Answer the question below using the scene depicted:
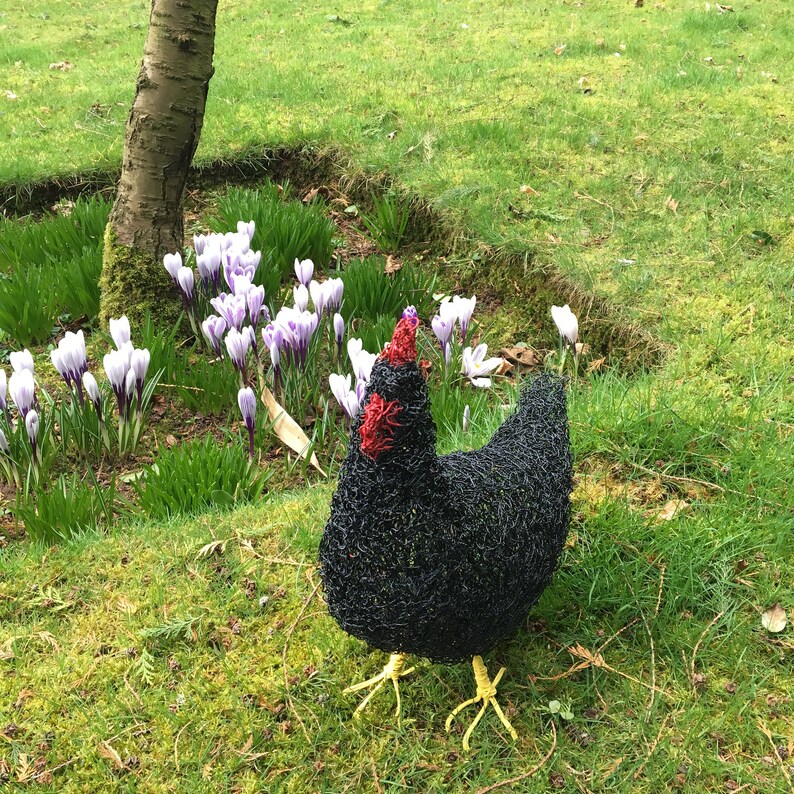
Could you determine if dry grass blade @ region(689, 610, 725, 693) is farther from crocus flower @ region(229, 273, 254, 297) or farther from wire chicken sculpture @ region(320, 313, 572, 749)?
crocus flower @ region(229, 273, 254, 297)

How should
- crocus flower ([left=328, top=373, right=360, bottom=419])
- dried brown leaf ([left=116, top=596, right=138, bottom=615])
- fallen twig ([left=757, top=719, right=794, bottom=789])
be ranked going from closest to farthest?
fallen twig ([left=757, top=719, right=794, bottom=789]), dried brown leaf ([left=116, top=596, right=138, bottom=615]), crocus flower ([left=328, top=373, right=360, bottom=419])

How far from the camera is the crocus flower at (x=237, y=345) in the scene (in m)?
3.12

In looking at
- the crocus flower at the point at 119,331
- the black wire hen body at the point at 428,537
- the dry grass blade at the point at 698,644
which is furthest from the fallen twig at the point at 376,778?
the crocus flower at the point at 119,331

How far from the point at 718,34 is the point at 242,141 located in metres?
5.18

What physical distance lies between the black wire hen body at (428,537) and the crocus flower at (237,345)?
1.54 meters

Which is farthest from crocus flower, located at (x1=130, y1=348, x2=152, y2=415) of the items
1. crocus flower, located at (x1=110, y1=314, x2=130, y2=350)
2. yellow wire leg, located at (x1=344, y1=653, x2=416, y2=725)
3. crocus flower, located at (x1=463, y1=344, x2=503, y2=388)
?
yellow wire leg, located at (x1=344, y1=653, x2=416, y2=725)

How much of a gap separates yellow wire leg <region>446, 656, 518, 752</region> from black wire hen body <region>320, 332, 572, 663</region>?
0.12 metres

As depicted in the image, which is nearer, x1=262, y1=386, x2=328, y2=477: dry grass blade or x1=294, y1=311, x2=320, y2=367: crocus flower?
x1=294, y1=311, x2=320, y2=367: crocus flower

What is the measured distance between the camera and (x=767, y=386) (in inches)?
122

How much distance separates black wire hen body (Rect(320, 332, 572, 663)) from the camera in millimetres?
1598

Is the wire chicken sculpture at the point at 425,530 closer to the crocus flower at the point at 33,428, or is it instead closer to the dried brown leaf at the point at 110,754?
the dried brown leaf at the point at 110,754

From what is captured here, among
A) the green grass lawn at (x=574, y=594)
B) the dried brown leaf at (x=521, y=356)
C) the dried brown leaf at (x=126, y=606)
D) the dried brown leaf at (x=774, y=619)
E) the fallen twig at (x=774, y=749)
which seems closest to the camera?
the fallen twig at (x=774, y=749)

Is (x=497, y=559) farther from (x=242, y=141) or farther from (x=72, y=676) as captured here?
(x=242, y=141)

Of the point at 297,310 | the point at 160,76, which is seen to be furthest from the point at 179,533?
the point at 160,76
